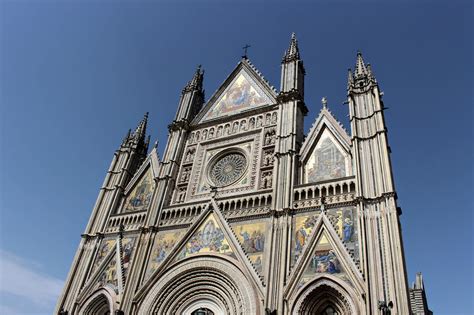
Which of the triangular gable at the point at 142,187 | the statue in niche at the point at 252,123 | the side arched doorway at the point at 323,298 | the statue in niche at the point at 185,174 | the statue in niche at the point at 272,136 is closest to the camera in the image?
the side arched doorway at the point at 323,298

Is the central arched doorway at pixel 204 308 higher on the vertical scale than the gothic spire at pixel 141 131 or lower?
lower

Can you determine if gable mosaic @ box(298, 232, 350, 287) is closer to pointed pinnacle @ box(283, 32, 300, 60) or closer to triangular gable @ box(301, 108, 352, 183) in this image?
triangular gable @ box(301, 108, 352, 183)

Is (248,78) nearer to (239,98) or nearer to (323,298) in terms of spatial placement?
(239,98)

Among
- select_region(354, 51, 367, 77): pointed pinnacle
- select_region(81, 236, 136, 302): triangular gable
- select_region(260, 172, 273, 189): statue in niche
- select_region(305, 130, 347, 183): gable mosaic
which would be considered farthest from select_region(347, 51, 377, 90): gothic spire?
select_region(81, 236, 136, 302): triangular gable

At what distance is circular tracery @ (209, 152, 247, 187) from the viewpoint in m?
19.9

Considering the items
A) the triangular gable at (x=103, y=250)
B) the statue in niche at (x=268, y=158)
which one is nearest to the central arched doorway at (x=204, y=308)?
the triangular gable at (x=103, y=250)

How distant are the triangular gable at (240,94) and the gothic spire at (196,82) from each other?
204 cm

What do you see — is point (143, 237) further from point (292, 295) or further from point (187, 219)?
point (292, 295)

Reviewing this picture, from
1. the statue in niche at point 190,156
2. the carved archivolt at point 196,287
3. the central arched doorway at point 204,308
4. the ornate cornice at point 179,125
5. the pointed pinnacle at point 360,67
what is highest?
the pointed pinnacle at point 360,67

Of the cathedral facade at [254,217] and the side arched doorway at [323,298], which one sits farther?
the cathedral facade at [254,217]

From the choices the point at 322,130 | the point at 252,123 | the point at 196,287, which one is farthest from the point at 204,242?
the point at 322,130

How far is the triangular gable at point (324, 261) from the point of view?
13.8 meters

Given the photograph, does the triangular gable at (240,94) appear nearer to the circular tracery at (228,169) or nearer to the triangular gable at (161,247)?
the circular tracery at (228,169)

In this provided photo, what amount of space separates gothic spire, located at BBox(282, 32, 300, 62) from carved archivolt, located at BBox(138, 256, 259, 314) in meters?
12.4
